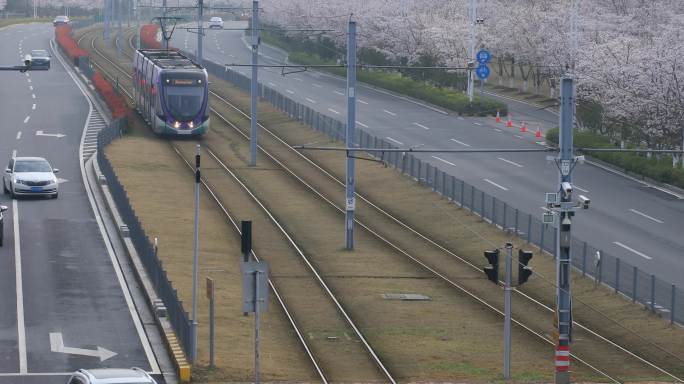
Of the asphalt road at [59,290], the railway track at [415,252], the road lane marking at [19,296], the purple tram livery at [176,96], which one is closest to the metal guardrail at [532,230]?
the railway track at [415,252]

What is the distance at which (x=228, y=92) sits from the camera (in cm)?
9962

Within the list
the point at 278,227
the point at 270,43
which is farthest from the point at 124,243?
the point at 270,43

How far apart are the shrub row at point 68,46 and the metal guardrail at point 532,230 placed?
4191 centimetres

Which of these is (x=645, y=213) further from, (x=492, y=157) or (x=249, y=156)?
(x=249, y=156)

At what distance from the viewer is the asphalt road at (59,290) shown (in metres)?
31.6

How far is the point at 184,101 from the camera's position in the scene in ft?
231

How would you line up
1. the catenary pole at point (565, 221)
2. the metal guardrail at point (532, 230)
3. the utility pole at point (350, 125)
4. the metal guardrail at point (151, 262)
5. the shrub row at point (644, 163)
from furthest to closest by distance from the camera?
1. the shrub row at point (644, 163)
2. the utility pole at point (350, 125)
3. the metal guardrail at point (532, 230)
4. the metal guardrail at point (151, 262)
5. the catenary pole at point (565, 221)

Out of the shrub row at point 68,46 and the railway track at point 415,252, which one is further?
the shrub row at point 68,46

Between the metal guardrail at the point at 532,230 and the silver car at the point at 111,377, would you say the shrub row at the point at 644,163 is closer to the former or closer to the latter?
the metal guardrail at the point at 532,230

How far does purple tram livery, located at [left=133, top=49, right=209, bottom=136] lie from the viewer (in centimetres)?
6944

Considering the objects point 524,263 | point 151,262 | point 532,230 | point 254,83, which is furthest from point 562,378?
point 254,83

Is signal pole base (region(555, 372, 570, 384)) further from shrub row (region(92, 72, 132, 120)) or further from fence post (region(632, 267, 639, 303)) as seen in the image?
shrub row (region(92, 72, 132, 120))

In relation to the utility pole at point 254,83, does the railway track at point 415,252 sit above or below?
below

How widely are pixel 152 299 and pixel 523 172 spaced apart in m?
31.1
